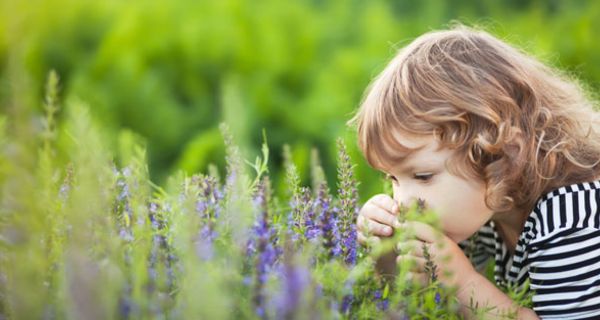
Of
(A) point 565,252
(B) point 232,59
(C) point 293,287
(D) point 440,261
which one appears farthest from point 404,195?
(B) point 232,59

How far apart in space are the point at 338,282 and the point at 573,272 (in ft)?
3.15

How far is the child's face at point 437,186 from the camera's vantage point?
243cm

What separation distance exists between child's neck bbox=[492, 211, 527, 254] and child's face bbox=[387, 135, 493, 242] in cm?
30

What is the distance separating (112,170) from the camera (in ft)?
7.25

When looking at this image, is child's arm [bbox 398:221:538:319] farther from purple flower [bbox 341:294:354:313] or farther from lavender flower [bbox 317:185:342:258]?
purple flower [bbox 341:294:354:313]

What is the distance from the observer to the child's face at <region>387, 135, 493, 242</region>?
243cm

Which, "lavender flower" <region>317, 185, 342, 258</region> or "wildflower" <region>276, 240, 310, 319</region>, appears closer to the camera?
"wildflower" <region>276, 240, 310, 319</region>

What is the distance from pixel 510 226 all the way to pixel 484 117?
504 mm

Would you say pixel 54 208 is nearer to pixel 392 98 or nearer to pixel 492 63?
pixel 392 98

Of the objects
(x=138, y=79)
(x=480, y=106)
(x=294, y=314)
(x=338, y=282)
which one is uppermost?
(x=138, y=79)

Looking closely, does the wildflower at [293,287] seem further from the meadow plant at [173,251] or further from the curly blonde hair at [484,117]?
the curly blonde hair at [484,117]

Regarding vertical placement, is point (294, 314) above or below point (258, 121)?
below

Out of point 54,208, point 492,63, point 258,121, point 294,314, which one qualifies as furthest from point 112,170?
point 258,121

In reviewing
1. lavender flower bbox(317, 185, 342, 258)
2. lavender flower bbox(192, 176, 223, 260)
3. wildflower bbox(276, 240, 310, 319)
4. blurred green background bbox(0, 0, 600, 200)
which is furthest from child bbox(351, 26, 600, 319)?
blurred green background bbox(0, 0, 600, 200)
